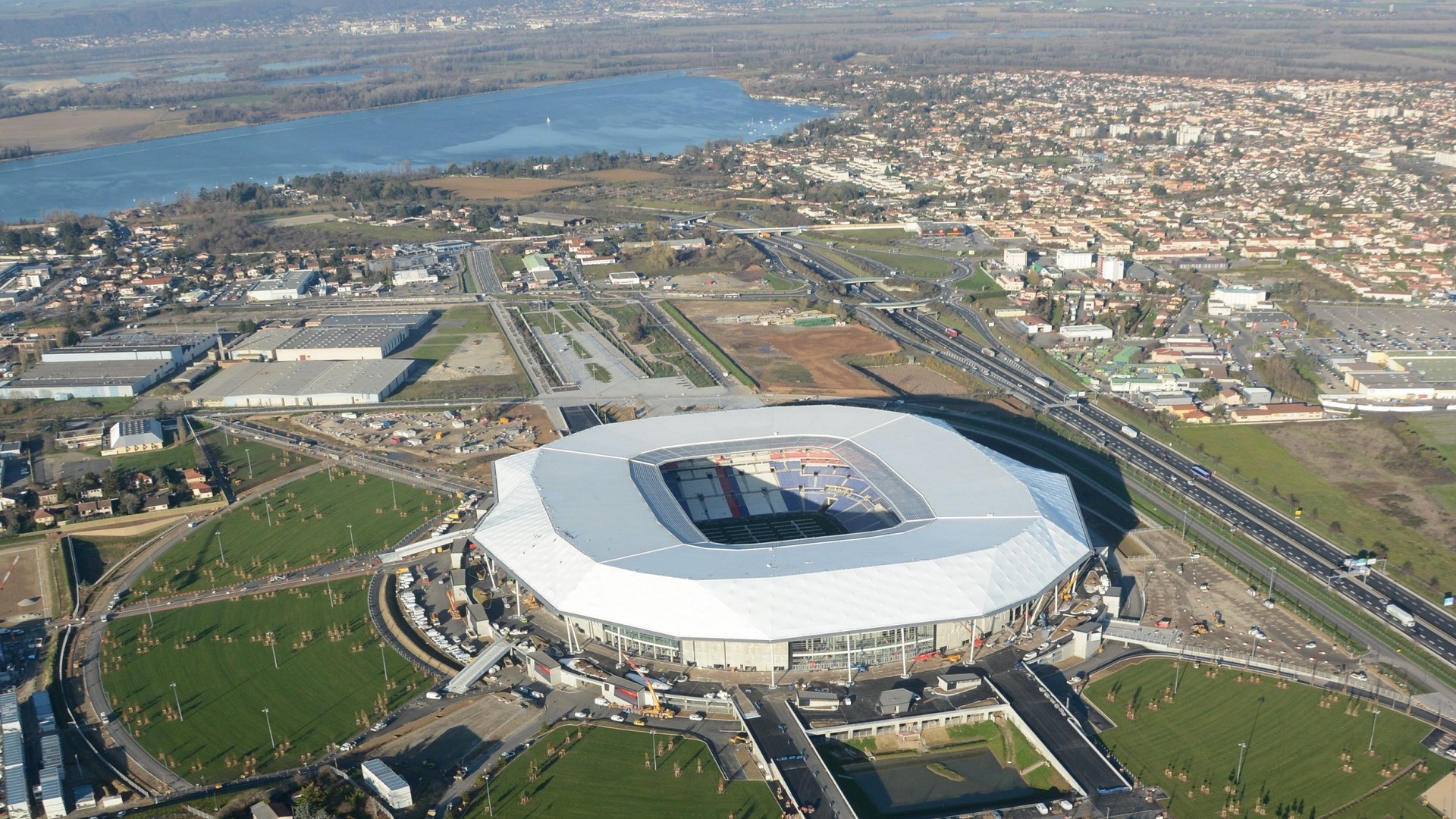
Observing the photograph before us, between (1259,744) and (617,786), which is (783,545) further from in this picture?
(1259,744)

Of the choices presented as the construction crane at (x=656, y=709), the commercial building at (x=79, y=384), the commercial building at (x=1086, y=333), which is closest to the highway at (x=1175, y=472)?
the commercial building at (x=1086, y=333)

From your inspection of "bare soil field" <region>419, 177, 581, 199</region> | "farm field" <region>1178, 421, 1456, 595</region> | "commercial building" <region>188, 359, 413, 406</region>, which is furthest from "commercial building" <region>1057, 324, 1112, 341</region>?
"bare soil field" <region>419, 177, 581, 199</region>

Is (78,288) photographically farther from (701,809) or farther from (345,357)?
(701,809)

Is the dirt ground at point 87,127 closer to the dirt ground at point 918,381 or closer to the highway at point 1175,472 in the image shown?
the highway at point 1175,472

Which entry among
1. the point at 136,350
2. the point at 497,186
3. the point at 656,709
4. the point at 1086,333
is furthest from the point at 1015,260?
the point at 656,709

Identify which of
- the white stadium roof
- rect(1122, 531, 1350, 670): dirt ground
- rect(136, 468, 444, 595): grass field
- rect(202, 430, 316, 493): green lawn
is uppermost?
the white stadium roof

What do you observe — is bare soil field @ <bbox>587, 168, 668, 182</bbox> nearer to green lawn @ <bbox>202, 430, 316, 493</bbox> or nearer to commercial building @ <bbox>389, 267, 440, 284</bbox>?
commercial building @ <bbox>389, 267, 440, 284</bbox>

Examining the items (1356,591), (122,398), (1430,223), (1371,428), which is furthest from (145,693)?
(1430,223)

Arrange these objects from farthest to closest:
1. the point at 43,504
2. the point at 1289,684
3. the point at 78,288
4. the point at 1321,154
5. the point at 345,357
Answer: the point at 1321,154 < the point at 78,288 < the point at 345,357 < the point at 43,504 < the point at 1289,684
